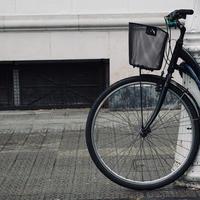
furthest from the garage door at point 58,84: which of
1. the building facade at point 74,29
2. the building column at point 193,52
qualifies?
the building column at point 193,52

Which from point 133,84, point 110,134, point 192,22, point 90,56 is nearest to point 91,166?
point 110,134

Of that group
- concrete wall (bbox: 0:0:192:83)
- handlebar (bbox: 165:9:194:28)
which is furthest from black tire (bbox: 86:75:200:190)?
concrete wall (bbox: 0:0:192:83)

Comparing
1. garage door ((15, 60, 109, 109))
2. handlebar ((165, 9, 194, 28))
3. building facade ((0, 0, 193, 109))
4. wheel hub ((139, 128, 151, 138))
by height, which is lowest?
garage door ((15, 60, 109, 109))

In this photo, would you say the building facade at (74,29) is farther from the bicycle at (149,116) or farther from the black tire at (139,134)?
the bicycle at (149,116)

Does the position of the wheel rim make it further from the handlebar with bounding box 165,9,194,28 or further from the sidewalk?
the handlebar with bounding box 165,9,194,28

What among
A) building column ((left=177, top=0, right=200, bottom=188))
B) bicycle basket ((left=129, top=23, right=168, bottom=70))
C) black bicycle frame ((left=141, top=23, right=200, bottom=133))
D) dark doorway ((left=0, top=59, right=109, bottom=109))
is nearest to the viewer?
bicycle basket ((left=129, top=23, right=168, bottom=70))

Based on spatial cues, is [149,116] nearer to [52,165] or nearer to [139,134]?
[139,134]

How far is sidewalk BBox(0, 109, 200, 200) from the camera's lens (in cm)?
498

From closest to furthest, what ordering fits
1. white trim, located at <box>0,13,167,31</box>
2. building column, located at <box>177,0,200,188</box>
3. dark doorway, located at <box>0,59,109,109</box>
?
building column, located at <box>177,0,200,188</box>
white trim, located at <box>0,13,167,31</box>
dark doorway, located at <box>0,59,109,109</box>

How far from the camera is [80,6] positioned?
320 inches

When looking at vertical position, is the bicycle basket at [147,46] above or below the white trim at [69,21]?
above

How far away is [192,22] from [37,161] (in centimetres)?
212

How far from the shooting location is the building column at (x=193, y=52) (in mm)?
4926

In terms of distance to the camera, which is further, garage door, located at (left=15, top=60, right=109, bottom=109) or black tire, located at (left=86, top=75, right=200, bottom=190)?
garage door, located at (left=15, top=60, right=109, bottom=109)
